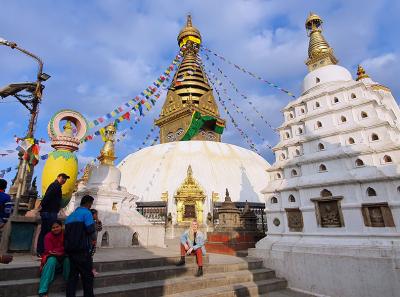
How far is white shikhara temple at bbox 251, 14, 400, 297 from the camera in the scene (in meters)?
6.75

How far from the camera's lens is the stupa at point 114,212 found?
9.64m

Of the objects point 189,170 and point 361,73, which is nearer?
point 361,73

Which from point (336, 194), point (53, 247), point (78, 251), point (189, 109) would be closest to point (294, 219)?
point (336, 194)

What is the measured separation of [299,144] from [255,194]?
12.0 meters

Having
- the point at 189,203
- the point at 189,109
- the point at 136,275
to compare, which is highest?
the point at 189,109

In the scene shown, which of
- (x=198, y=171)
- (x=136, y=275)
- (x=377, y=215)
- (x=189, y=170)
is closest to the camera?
(x=136, y=275)

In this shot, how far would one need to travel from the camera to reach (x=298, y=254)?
7.85 m

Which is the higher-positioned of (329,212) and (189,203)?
(189,203)

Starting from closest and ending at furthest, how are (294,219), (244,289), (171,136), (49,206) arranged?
(49,206) < (244,289) < (294,219) < (171,136)

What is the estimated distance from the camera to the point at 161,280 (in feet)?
20.0

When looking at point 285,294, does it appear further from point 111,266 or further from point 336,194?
point 111,266

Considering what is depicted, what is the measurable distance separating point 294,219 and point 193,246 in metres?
3.94

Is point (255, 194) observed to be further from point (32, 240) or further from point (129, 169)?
point (32, 240)

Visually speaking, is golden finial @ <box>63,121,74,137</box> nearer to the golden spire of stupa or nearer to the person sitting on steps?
the person sitting on steps
